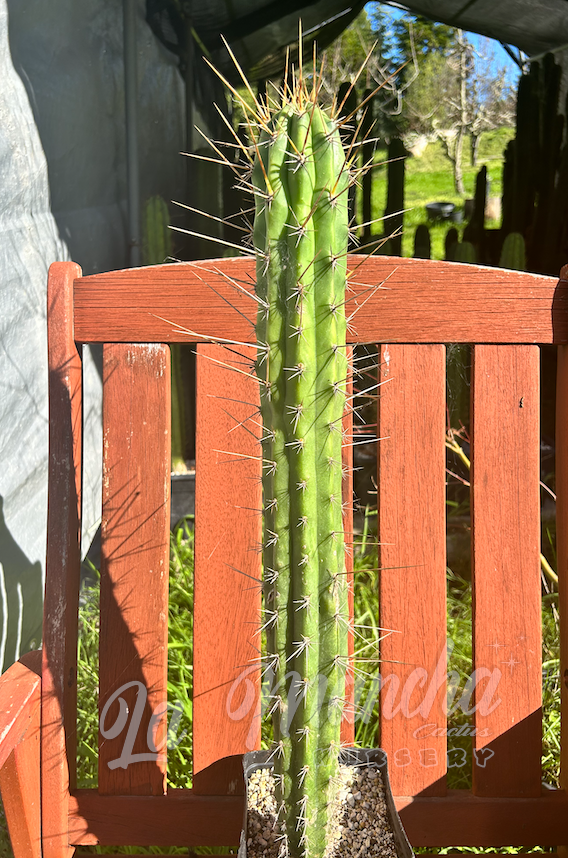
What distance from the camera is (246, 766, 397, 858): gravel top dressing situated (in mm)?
714

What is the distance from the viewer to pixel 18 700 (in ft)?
2.71

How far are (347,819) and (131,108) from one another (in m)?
2.08

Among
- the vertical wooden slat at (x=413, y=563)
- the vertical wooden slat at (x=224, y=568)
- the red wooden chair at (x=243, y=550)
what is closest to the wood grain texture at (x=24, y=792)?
the red wooden chair at (x=243, y=550)

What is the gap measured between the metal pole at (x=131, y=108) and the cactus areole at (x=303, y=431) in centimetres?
162

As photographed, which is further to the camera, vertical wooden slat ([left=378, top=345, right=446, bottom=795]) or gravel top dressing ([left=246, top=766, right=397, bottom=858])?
vertical wooden slat ([left=378, top=345, right=446, bottom=795])

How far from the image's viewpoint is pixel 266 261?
60cm

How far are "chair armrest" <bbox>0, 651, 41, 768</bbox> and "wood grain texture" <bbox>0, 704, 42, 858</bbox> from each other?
2cm

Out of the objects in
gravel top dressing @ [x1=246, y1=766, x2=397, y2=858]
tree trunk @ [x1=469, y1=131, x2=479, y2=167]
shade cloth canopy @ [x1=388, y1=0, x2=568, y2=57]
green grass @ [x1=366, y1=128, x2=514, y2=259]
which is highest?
shade cloth canopy @ [x1=388, y1=0, x2=568, y2=57]

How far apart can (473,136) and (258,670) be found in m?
2.09

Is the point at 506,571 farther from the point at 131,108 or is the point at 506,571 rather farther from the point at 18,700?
the point at 131,108

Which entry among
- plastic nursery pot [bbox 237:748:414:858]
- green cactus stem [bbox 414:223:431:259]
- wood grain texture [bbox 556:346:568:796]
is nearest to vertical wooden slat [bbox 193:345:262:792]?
plastic nursery pot [bbox 237:748:414:858]

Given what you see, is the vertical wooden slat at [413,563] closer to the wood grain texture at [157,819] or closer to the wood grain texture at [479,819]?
the wood grain texture at [479,819]

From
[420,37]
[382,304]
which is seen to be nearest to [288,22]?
[420,37]

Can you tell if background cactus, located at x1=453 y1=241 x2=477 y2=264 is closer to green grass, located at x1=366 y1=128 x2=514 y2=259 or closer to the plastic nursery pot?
green grass, located at x1=366 y1=128 x2=514 y2=259
